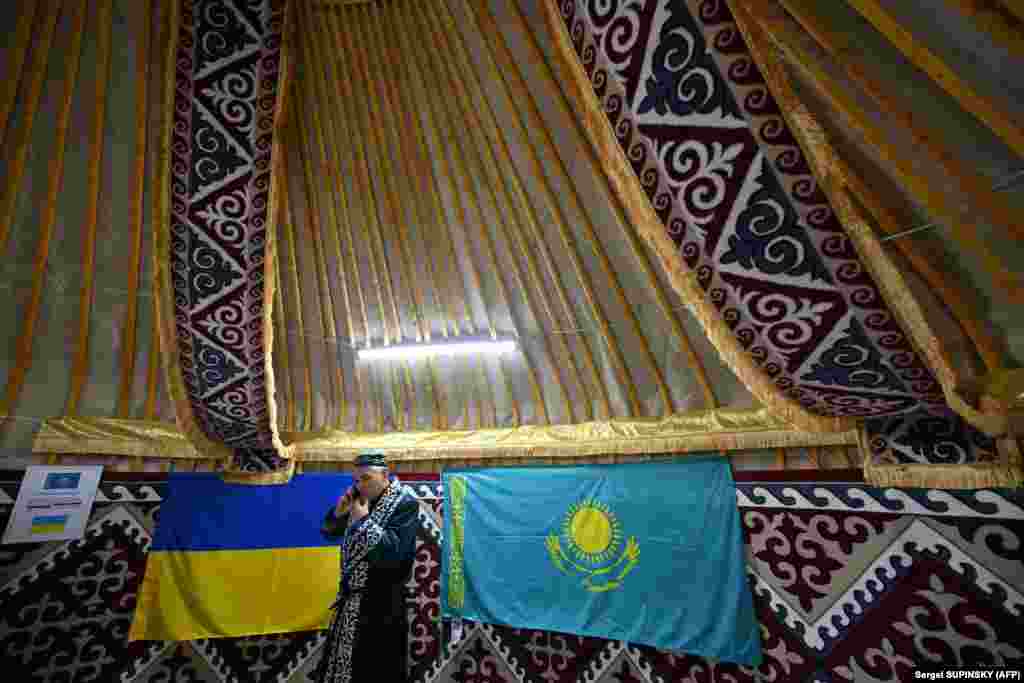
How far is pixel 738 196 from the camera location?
57.1 inches

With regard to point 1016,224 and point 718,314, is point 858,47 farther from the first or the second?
point 718,314

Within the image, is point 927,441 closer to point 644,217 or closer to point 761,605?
point 761,605

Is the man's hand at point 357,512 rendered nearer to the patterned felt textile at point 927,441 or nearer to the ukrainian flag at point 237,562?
the ukrainian flag at point 237,562

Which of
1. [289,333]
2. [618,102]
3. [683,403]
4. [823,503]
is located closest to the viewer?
[618,102]

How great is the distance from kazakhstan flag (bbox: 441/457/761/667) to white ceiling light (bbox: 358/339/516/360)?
853mm

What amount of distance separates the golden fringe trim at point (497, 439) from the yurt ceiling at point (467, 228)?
16mm

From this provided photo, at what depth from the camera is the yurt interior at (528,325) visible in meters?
1.40

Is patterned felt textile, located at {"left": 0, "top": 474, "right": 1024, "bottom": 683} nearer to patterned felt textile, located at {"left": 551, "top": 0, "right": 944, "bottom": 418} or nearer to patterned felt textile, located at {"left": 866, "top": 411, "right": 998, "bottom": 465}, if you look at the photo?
patterned felt textile, located at {"left": 866, "top": 411, "right": 998, "bottom": 465}

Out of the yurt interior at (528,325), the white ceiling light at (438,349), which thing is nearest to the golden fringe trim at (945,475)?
the yurt interior at (528,325)

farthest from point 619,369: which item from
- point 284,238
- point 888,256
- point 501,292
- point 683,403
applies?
point 284,238

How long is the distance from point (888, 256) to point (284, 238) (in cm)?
317

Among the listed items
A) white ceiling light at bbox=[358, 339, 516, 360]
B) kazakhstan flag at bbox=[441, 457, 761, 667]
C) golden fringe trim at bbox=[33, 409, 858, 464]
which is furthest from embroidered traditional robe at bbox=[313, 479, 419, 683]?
white ceiling light at bbox=[358, 339, 516, 360]

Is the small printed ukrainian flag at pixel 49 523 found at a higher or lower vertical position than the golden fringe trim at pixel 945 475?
lower

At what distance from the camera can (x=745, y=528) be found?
250cm
